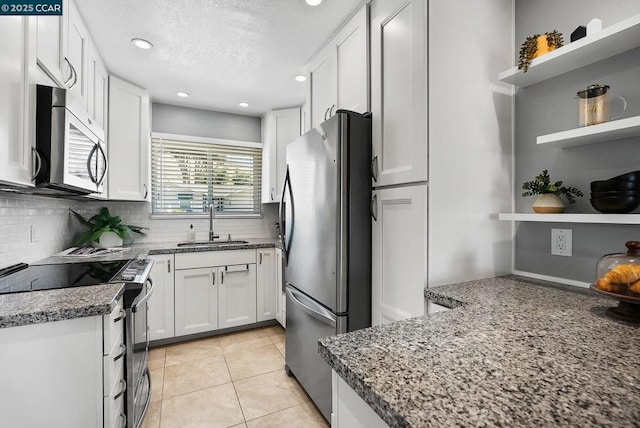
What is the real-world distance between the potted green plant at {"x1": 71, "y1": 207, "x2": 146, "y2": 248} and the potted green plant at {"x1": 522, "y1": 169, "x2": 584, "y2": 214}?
10.1 feet

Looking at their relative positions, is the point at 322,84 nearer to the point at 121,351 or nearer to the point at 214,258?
the point at 214,258

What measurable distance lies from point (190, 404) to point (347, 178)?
1.73 m

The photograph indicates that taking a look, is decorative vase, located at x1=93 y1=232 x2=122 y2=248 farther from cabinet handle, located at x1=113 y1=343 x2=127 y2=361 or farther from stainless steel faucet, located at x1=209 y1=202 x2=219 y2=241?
cabinet handle, located at x1=113 y1=343 x2=127 y2=361

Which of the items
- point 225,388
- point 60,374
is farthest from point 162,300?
point 60,374

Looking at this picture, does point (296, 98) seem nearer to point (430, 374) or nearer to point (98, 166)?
point (98, 166)

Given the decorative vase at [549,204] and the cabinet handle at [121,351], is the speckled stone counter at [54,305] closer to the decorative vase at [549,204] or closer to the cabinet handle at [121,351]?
the cabinet handle at [121,351]

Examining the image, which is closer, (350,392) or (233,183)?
(350,392)

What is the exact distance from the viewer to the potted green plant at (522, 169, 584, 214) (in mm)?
1390

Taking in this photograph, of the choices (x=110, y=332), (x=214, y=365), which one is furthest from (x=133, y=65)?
(x=214, y=365)

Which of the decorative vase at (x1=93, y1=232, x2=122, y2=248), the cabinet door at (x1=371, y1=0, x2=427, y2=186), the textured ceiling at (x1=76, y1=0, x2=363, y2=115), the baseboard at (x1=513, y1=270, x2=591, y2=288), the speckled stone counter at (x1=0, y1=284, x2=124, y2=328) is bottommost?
the speckled stone counter at (x1=0, y1=284, x2=124, y2=328)

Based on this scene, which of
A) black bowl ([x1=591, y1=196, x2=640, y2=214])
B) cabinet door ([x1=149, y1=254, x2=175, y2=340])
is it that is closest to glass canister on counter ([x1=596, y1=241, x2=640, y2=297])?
black bowl ([x1=591, y1=196, x2=640, y2=214])

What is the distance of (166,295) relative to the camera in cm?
276

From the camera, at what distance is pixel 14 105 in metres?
1.14

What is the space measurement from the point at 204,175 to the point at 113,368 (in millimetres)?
2586
